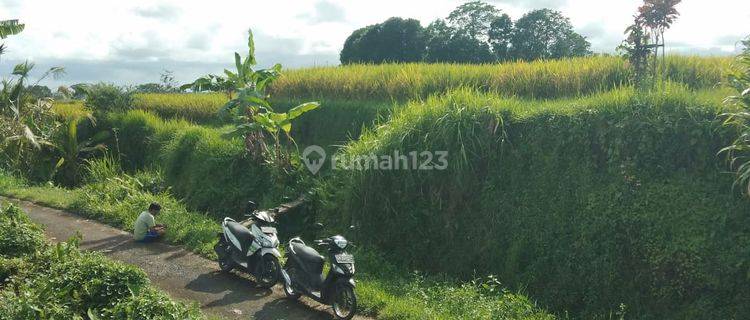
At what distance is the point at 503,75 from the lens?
11156 mm

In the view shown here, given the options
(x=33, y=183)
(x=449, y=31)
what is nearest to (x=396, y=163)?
(x=33, y=183)

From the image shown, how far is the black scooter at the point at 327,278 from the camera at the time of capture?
575 centimetres

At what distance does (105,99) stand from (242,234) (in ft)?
38.1

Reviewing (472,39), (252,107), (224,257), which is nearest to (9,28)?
(252,107)

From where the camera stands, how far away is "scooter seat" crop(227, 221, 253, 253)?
6.97 metres

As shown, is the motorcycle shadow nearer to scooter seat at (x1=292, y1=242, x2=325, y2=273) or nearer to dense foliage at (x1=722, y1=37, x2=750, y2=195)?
scooter seat at (x1=292, y1=242, x2=325, y2=273)

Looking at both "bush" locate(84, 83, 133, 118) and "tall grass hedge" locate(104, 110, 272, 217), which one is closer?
"tall grass hedge" locate(104, 110, 272, 217)

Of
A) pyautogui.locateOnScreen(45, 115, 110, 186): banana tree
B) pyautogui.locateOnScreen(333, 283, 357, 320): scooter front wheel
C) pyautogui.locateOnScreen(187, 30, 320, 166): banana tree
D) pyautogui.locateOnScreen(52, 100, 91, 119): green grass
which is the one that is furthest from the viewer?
pyautogui.locateOnScreen(52, 100, 91, 119): green grass

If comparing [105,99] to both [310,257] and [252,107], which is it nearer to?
[252,107]

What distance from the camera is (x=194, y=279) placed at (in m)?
7.00

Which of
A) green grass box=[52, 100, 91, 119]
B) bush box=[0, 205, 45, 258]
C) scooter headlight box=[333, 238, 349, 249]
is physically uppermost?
green grass box=[52, 100, 91, 119]

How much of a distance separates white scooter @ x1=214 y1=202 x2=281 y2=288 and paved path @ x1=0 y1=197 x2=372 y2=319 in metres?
0.16

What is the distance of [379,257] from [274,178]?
3.10 meters

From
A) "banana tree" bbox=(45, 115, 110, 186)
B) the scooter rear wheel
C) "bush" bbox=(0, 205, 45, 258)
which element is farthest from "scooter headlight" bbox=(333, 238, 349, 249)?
"banana tree" bbox=(45, 115, 110, 186)
